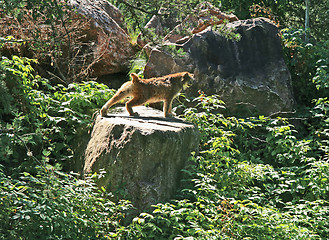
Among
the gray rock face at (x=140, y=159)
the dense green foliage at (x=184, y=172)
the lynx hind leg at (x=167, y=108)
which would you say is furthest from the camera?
the lynx hind leg at (x=167, y=108)

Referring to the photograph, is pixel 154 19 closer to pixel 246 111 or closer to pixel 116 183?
pixel 246 111

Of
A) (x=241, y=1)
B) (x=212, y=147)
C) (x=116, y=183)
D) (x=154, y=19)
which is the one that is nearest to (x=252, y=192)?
(x=212, y=147)

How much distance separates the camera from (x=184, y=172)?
22.7 feet

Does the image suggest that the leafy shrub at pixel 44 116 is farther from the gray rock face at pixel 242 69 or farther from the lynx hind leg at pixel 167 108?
the gray rock face at pixel 242 69

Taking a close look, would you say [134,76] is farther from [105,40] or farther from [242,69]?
[242,69]

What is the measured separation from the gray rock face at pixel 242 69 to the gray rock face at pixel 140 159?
271 cm

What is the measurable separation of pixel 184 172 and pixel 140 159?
85 cm

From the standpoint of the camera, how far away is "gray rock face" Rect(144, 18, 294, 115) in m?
9.37

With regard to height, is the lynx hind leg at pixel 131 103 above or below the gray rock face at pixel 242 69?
below

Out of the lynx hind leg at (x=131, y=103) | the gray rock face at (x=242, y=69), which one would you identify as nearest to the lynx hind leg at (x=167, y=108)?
the lynx hind leg at (x=131, y=103)

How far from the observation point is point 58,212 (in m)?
5.03

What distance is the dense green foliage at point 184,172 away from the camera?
5.21 meters

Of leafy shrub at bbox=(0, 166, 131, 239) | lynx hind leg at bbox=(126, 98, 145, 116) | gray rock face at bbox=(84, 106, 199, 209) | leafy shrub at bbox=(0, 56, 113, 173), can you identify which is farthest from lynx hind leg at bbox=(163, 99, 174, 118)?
leafy shrub at bbox=(0, 166, 131, 239)

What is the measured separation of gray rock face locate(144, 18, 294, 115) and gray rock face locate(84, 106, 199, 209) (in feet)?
8.90
